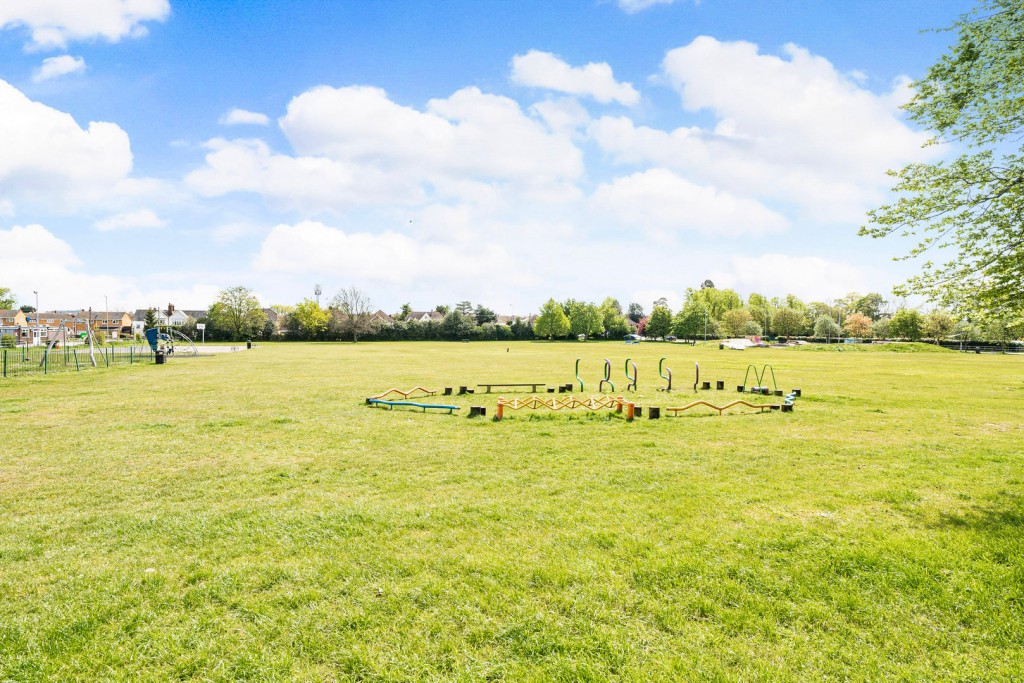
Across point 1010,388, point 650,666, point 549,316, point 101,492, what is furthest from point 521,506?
point 549,316

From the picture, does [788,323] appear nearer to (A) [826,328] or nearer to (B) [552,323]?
(A) [826,328]

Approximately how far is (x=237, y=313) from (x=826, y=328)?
12855cm

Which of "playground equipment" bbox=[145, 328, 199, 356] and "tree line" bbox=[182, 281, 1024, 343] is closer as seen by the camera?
"playground equipment" bbox=[145, 328, 199, 356]

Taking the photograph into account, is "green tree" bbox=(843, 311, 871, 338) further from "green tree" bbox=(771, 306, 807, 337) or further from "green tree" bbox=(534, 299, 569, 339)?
"green tree" bbox=(534, 299, 569, 339)

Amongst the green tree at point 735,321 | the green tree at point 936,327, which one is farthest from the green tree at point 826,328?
the green tree at point 936,327

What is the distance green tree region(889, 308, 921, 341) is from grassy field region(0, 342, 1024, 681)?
109954 millimetres

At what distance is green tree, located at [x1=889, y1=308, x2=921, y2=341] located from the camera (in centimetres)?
9869

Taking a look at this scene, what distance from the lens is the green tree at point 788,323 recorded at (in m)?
123

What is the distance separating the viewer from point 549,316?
11544 cm

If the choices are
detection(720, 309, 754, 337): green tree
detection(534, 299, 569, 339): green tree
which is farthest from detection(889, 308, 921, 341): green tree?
detection(534, 299, 569, 339): green tree

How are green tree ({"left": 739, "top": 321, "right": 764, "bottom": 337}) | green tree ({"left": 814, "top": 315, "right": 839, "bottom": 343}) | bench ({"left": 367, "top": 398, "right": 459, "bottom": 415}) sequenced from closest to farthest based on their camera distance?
bench ({"left": 367, "top": 398, "right": 459, "bottom": 415}) < green tree ({"left": 739, "top": 321, "right": 764, "bottom": 337}) < green tree ({"left": 814, "top": 315, "right": 839, "bottom": 343})

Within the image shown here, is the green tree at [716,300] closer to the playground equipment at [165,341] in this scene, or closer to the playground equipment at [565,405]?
the playground equipment at [165,341]

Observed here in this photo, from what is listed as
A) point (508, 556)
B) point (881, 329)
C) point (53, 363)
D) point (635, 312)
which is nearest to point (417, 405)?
point (508, 556)

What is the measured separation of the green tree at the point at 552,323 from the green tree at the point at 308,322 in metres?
45.9
